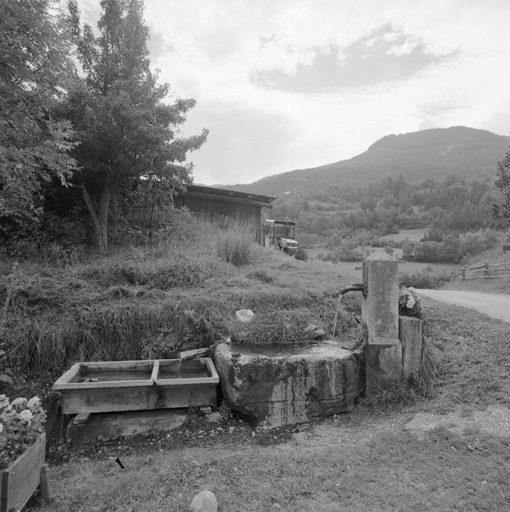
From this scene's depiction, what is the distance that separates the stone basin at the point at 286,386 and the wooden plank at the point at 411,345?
26.7 inches

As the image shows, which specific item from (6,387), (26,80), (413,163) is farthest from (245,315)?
(413,163)

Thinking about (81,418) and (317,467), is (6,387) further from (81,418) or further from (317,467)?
(317,467)

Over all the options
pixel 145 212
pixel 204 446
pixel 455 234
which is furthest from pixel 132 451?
pixel 455 234

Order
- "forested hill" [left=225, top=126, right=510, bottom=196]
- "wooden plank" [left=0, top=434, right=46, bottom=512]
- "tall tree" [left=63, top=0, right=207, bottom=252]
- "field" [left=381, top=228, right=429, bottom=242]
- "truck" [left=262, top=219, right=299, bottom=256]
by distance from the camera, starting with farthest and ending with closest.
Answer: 1. "forested hill" [left=225, top=126, right=510, bottom=196]
2. "field" [left=381, top=228, right=429, bottom=242]
3. "truck" [left=262, top=219, right=299, bottom=256]
4. "tall tree" [left=63, top=0, right=207, bottom=252]
5. "wooden plank" [left=0, top=434, right=46, bottom=512]

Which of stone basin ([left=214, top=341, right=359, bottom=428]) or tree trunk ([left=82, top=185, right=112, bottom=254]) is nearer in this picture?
stone basin ([left=214, top=341, right=359, bottom=428])

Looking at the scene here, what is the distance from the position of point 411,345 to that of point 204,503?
9.99 feet

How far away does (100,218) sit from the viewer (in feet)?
26.0

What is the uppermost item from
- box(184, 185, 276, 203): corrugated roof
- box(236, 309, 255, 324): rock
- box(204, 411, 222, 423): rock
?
box(184, 185, 276, 203): corrugated roof

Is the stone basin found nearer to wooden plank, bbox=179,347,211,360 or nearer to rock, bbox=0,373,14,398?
wooden plank, bbox=179,347,211,360

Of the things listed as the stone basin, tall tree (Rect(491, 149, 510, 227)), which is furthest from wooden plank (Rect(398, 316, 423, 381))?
tall tree (Rect(491, 149, 510, 227))

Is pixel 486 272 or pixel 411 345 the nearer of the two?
pixel 411 345

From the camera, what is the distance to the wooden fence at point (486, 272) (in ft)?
54.5

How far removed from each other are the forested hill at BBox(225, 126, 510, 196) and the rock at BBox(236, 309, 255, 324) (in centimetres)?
3460

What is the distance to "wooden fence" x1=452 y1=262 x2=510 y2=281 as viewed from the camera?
16609mm
